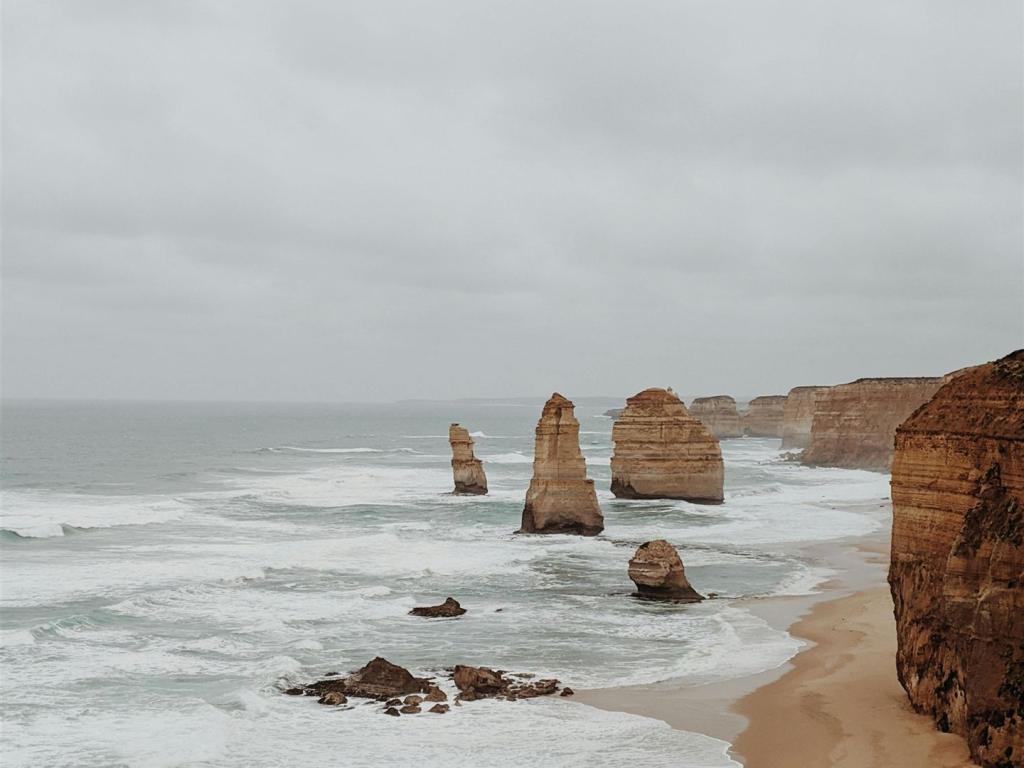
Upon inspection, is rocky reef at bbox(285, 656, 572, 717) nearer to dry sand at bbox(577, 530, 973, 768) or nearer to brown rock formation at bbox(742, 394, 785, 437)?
dry sand at bbox(577, 530, 973, 768)

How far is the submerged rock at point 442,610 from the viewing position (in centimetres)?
2550

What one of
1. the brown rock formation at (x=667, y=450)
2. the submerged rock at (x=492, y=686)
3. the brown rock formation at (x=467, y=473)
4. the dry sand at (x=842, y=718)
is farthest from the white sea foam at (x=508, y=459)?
the submerged rock at (x=492, y=686)

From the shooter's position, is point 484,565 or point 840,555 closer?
point 484,565

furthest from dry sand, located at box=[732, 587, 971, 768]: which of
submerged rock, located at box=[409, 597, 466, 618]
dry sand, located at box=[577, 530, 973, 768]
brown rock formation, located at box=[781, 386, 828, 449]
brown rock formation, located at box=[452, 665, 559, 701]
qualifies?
brown rock formation, located at box=[781, 386, 828, 449]

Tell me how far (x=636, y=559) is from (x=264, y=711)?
40.4ft

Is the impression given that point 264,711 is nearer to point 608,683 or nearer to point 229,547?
point 608,683

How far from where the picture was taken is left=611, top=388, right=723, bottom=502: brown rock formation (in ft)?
168

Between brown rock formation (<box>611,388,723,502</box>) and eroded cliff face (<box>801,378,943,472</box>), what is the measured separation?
26.7 m

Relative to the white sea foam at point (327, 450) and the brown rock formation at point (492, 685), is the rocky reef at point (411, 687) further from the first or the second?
the white sea foam at point (327, 450)

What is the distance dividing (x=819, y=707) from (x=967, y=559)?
196 inches

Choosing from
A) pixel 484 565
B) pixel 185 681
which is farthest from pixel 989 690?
pixel 484 565

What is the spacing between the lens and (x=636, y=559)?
1078 inches

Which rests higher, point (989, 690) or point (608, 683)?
point (989, 690)

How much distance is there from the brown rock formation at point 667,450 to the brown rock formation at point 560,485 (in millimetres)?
11456
